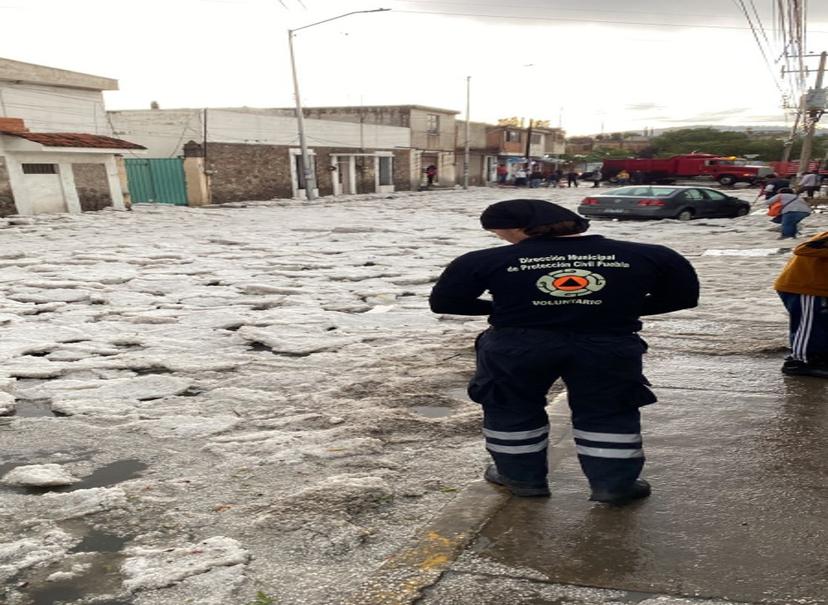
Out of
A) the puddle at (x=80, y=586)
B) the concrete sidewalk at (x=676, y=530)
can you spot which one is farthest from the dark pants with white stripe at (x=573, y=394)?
the puddle at (x=80, y=586)

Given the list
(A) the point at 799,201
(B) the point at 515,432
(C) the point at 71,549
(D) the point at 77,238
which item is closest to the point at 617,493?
(B) the point at 515,432

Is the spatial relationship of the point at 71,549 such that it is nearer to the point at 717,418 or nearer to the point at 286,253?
the point at 717,418

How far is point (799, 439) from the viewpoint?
3.19 m

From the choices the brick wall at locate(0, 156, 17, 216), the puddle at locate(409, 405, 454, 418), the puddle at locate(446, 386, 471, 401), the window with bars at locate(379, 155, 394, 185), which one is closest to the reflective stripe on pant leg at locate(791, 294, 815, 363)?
the puddle at locate(446, 386, 471, 401)

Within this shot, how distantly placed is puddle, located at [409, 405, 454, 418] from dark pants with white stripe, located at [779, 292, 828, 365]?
227 centimetres

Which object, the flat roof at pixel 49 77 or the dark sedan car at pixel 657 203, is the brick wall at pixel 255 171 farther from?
the dark sedan car at pixel 657 203

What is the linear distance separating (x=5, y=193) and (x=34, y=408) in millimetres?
17787

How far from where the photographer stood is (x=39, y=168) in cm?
1980

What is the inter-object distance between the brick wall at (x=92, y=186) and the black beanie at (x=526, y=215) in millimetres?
21989

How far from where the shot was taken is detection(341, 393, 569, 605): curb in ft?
6.90

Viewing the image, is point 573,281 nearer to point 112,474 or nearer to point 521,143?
point 112,474

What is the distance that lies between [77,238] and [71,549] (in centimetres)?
1334

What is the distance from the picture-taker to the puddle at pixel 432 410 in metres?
4.01

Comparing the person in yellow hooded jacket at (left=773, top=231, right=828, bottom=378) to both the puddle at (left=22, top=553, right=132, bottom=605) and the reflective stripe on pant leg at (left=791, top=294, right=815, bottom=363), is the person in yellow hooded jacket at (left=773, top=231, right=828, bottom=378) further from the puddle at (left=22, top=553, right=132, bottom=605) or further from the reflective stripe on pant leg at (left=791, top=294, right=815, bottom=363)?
the puddle at (left=22, top=553, right=132, bottom=605)
